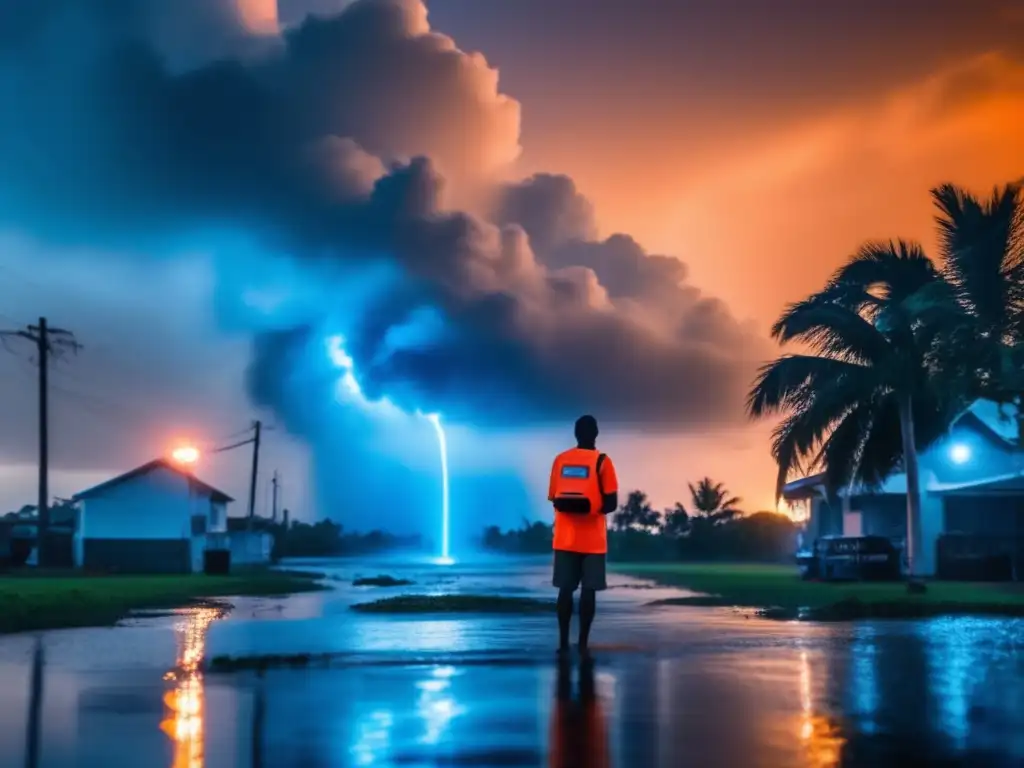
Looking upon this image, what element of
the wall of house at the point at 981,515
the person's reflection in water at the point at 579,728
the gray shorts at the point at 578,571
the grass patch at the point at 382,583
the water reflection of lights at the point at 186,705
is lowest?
the grass patch at the point at 382,583

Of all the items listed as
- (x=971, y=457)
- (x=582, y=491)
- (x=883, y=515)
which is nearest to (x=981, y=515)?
(x=971, y=457)

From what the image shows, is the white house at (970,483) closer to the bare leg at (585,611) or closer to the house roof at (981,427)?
the house roof at (981,427)

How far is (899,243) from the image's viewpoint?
32125mm

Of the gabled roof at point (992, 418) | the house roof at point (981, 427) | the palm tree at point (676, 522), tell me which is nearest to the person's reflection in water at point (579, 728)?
the house roof at point (981, 427)

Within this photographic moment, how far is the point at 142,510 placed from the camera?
67.6 m

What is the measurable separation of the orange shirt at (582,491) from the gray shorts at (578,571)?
6 centimetres

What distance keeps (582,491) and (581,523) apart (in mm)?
325

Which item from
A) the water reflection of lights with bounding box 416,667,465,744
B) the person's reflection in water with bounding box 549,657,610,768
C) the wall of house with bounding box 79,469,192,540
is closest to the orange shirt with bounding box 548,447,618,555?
the water reflection of lights with bounding box 416,667,465,744

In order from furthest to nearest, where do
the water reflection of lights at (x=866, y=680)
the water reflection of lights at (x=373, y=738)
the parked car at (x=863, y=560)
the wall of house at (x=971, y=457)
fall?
the wall of house at (x=971, y=457) < the parked car at (x=863, y=560) < the water reflection of lights at (x=866, y=680) < the water reflection of lights at (x=373, y=738)

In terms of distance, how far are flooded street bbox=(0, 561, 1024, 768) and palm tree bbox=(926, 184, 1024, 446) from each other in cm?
1096

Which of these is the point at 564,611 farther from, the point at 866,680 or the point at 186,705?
the point at 186,705

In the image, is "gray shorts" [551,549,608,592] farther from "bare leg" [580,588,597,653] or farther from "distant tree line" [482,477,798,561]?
"distant tree line" [482,477,798,561]

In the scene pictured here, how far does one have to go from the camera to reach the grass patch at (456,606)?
67.3 feet

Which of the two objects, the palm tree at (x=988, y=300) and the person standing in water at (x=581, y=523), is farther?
the palm tree at (x=988, y=300)
